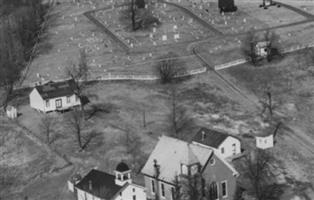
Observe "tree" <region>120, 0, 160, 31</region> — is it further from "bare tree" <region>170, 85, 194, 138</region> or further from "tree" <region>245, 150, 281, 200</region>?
"tree" <region>245, 150, 281, 200</region>

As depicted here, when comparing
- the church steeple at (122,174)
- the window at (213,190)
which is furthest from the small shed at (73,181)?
the window at (213,190)

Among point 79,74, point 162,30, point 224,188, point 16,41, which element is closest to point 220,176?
point 224,188

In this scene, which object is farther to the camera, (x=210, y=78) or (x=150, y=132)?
(x=210, y=78)

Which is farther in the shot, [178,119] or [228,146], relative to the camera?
[178,119]

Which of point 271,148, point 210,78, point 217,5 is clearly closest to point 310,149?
point 271,148

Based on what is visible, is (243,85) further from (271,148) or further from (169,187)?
(169,187)

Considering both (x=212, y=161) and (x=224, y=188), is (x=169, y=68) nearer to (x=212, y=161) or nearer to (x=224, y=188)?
(x=224, y=188)

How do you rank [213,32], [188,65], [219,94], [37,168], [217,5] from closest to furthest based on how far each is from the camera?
[37,168]
[219,94]
[188,65]
[213,32]
[217,5]
